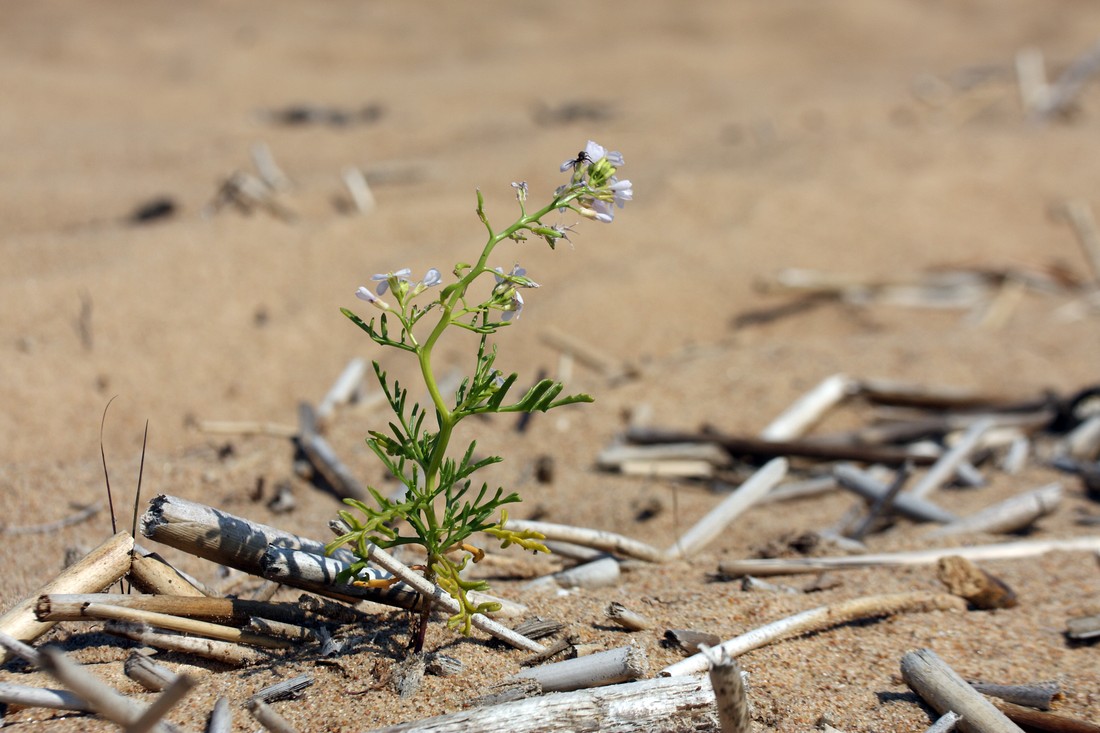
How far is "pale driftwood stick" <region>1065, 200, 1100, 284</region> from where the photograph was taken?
6695 mm

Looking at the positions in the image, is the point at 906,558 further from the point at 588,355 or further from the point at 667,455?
the point at 588,355

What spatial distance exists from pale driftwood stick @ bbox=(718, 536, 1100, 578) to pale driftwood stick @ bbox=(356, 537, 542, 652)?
32.3 inches

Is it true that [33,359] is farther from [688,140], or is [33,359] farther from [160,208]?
[688,140]

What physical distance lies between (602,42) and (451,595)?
1237cm

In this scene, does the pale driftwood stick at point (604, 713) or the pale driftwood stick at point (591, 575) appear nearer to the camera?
the pale driftwood stick at point (604, 713)

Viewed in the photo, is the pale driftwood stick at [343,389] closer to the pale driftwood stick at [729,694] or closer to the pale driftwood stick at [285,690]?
the pale driftwood stick at [285,690]

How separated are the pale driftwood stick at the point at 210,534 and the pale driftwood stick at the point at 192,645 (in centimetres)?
18

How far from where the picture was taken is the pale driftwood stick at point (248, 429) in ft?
13.2

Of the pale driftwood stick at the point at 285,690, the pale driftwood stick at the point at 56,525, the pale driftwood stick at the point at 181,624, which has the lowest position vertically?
the pale driftwood stick at the point at 285,690

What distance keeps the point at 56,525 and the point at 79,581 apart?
1.24 metres

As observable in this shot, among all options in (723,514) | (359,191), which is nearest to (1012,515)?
(723,514)

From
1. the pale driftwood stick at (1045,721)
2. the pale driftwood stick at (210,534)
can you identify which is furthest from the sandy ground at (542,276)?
the pale driftwood stick at (210,534)

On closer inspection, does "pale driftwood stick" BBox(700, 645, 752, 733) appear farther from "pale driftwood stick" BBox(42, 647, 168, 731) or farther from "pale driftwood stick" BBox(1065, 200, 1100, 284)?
"pale driftwood stick" BBox(1065, 200, 1100, 284)

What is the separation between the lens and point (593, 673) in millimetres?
2047
